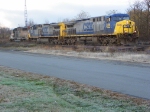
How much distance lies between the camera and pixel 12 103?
22.5 feet

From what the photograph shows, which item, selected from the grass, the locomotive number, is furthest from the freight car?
the grass

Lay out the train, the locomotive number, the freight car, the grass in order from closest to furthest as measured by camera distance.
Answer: the grass → the train → the locomotive number → the freight car

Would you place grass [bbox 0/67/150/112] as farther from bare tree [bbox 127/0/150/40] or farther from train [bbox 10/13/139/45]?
bare tree [bbox 127/0/150/40]

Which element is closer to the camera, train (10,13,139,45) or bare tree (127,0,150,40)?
train (10,13,139,45)

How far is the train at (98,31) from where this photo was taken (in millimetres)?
30625

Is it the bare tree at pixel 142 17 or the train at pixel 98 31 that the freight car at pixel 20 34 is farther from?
the bare tree at pixel 142 17

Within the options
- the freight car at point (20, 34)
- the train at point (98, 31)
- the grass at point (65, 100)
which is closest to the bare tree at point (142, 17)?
the train at point (98, 31)

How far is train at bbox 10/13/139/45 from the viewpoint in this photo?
30625 millimetres

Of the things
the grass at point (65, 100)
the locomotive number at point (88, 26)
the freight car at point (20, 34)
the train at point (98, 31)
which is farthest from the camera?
the freight car at point (20, 34)

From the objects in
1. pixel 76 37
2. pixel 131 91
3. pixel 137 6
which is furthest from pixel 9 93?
pixel 137 6

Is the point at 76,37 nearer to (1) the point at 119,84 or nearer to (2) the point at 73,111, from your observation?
(1) the point at 119,84

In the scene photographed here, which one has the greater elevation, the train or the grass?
the train

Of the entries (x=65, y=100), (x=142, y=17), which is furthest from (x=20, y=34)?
(x=65, y=100)

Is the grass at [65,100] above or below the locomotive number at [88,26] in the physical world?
below
